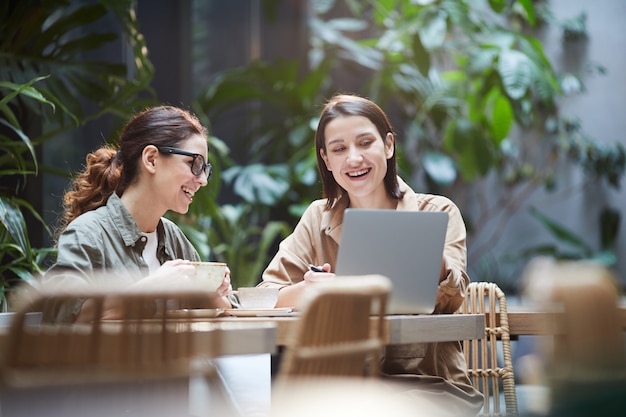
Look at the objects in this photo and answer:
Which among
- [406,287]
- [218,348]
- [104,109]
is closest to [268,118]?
[104,109]

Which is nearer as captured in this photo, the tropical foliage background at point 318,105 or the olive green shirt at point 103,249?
the olive green shirt at point 103,249

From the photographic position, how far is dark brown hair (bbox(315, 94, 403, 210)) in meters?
2.34

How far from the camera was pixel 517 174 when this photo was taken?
8.16 m

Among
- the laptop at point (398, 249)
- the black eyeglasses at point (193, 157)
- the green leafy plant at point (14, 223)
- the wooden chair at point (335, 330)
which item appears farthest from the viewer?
the green leafy plant at point (14, 223)

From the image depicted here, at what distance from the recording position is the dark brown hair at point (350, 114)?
2338mm

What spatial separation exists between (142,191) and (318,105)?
275cm

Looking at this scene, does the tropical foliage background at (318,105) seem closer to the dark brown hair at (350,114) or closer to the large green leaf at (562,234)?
the large green leaf at (562,234)

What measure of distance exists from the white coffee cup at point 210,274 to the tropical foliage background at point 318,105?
1.05 meters

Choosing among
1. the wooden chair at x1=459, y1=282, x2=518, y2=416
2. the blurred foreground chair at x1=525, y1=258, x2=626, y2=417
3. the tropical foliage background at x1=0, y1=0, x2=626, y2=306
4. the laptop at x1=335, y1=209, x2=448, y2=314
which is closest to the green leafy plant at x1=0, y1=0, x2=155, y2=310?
the tropical foliage background at x1=0, y1=0, x2=626, y2=306

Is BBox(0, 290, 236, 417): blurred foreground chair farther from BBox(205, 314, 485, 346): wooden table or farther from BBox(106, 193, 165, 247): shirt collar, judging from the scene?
BBox(106, 193, 165, 247): shirt collar

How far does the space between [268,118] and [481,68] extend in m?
1.83

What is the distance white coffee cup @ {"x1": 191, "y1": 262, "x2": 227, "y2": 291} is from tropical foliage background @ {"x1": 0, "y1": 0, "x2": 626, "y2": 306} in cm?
105

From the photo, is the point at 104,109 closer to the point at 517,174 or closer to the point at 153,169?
the point at 153,169

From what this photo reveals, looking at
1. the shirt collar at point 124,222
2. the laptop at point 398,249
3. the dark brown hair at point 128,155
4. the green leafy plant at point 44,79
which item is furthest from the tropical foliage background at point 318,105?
the laptop at point 398,249
